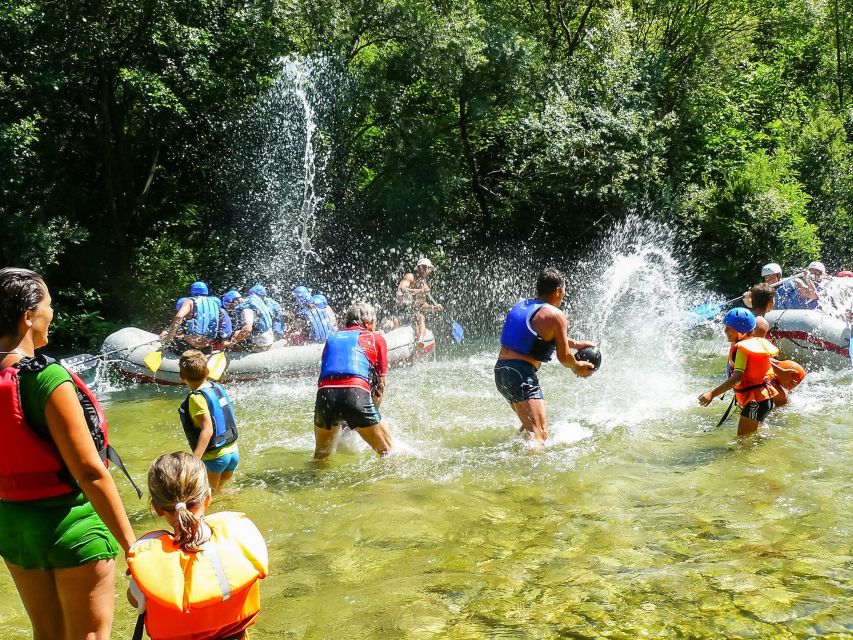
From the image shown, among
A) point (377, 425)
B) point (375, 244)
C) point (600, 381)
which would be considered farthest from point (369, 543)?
point (375, 244)

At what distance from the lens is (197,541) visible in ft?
7.85

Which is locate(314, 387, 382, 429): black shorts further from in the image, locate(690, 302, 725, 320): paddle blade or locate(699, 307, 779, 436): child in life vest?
locate(690, 302, 725, 320): paddle blade

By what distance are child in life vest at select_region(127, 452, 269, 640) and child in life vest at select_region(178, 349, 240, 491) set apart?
2.58m

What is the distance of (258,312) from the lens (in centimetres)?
1134

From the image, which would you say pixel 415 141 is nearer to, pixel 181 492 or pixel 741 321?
pixel 741 321

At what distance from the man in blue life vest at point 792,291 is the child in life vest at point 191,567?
984 cm

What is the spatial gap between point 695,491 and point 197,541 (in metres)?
4.20

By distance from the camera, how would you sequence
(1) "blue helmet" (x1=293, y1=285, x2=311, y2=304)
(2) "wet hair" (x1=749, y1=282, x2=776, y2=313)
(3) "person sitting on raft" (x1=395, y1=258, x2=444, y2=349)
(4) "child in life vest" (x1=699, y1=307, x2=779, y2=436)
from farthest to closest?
(3) "person sitting on raft" (x1=395, y1=258, x2=444, y2=349) < (1) "blue helmet" (x1=293, y1=285, x2=311, y2=304) < (2) "wet hair" (x1=749, y1=282, x2=776, y2=313) < (4) "child in life vest" (x1=699, y1=307, x2=779, y2=436)

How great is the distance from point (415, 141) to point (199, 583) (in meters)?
14.8

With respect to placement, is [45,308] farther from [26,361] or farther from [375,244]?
[375,244]

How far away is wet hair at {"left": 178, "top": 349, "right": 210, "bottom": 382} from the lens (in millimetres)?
5012

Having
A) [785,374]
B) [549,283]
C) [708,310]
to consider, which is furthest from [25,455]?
[708,310]

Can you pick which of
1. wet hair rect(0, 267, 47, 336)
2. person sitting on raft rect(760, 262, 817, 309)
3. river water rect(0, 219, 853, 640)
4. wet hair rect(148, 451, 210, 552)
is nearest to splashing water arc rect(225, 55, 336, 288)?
river water rect(0, 219, 853, 640)

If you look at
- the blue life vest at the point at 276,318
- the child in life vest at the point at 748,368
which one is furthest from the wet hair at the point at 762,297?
the blue life vest at the point at 276,318
